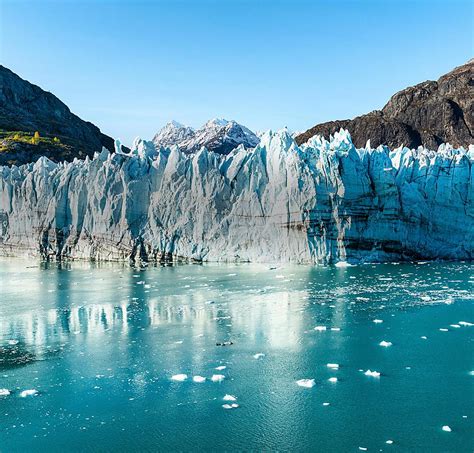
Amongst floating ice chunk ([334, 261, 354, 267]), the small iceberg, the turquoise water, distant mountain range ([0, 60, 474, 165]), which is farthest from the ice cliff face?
distant mountain range ([0, 60, 474, 165])

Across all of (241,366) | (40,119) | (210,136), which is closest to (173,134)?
(210,136)

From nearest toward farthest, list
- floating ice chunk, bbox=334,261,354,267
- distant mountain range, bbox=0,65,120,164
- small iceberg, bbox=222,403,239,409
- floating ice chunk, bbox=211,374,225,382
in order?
1. small iceberg, bbox=222,403,239,409
2. floating ice chunk, bbox=211,374,225,382
3. floating ice chunk, bbox=334,261,354,267
4. distant mountain range, bbox=0,65,120,164

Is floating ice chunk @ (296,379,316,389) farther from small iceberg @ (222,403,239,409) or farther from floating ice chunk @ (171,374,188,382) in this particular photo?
floating ice chunk @ (171,374,188,382)

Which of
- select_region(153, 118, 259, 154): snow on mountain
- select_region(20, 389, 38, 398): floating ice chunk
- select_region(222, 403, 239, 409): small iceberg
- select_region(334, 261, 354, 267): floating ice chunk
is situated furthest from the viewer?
select_region(153, 118, 259, 154): snow on mountain

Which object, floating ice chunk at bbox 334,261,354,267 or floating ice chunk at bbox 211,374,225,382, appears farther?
floating ice chunk at bbox 334,261,354,267

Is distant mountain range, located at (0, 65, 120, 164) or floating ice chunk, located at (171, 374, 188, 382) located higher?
distant mountain range, located at (0, 65, 120, 164)

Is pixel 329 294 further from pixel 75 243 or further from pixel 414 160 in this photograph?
pixel 75 243

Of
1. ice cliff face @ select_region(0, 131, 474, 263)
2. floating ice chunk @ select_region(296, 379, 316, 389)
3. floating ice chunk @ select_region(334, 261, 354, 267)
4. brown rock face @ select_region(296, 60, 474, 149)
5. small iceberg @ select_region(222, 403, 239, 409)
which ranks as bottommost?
small iceberg @ select_region(222, 403, 239, 409)
